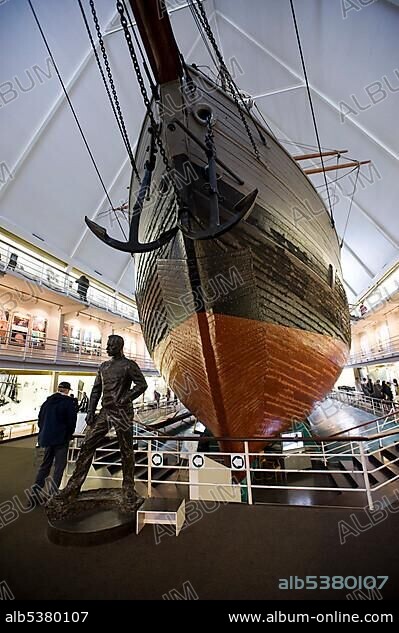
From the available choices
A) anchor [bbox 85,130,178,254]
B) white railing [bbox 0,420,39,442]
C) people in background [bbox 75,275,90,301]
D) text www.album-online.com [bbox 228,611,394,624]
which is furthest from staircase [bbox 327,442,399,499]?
people in background [bbox 75,275,90,301]

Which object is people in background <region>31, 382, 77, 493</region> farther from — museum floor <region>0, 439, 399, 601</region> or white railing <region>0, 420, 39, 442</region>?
white railing <region>0, 420, 39, 442</region>

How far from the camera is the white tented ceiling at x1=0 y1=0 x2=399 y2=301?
7.96 meters

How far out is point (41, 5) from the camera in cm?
827

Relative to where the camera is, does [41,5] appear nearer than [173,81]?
No

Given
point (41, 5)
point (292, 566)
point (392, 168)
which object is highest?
point (41, 5)

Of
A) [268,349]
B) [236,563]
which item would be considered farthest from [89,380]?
[236,563]

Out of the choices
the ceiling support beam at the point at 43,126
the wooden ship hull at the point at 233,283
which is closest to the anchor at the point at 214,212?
the wooden ship hull at the point at 233,283

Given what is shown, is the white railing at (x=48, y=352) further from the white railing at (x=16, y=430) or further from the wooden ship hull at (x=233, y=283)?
the wooden ship hull at (x=233, y=283)

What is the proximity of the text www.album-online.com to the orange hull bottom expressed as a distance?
1868mm

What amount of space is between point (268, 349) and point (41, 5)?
39.5 feet

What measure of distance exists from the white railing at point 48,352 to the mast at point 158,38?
682 cm

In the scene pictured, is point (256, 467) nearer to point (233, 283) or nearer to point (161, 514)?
point (161, 514)

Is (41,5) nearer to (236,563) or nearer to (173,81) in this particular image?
(173,81)

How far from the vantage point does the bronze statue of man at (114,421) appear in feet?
7.61
